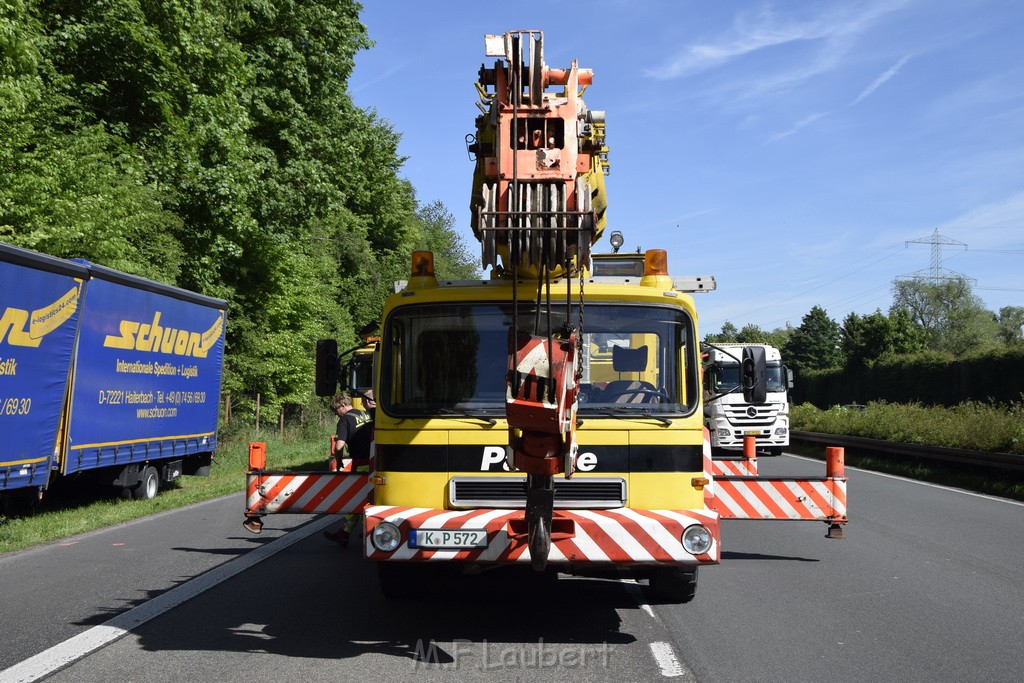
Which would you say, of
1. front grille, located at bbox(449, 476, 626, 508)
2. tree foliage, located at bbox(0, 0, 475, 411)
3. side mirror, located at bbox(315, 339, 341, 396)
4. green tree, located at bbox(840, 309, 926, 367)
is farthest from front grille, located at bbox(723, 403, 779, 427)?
green tree, located at bbox(840, 309, 926, 367)

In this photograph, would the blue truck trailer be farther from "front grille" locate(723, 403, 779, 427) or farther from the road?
"front grille" locate(723, 403, 779, 427)

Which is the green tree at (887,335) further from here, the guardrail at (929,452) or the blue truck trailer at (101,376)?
the blue truck trailer at (101,376)

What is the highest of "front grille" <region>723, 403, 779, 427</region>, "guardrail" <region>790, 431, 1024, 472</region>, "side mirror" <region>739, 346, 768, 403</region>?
"front grille" <region>723, 403, 779, 427</region>

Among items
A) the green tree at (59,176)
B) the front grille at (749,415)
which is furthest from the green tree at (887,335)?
the green tree at (59,176)

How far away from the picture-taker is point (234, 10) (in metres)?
28.5

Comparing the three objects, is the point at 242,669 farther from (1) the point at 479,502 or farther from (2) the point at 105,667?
(1) the point at 479,502

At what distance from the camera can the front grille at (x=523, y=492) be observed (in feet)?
22.5

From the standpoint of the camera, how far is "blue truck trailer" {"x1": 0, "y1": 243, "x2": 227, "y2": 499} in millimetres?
12484

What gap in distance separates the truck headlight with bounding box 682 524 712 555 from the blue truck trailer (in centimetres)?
873

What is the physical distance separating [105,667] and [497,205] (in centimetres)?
352

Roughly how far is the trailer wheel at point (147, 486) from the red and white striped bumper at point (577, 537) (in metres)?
11.8

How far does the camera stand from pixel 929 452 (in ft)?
75.5

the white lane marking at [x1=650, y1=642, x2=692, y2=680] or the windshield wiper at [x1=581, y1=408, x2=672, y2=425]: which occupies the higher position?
the windshield wiper at [x1=581, y1=408, x2=672, y2=425]

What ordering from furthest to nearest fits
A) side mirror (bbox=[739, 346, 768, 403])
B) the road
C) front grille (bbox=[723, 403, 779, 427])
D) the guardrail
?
front grille (bbox=[723, 403, 779, 427])
the guardrail
side mirror (bbox=[739, 346, 768, 403])
the road
